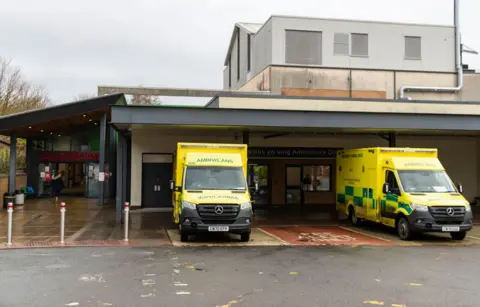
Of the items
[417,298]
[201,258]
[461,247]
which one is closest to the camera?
[417,298]

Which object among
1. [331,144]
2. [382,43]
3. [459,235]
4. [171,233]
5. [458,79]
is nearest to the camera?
[459,235]

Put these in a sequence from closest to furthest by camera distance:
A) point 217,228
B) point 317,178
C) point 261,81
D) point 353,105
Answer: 1. point 217,228
2. point 353,105
3. point 317,178
4. point 261,81

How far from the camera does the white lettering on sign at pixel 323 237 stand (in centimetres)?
1344

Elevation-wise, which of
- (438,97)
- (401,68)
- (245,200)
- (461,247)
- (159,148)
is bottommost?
(461,247)

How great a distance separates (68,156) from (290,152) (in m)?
14.5

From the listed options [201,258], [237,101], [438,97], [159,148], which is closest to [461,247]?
[201,258]

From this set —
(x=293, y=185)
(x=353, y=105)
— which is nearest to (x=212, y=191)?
(x=353, y=105)

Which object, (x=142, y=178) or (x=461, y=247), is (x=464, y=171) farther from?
(x=142, y=178)

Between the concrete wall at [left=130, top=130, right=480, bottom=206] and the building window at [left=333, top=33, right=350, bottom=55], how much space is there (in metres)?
8.48

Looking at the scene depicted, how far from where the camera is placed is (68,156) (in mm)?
29438

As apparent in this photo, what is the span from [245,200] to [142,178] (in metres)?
10.7

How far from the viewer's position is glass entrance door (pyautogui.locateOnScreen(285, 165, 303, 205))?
81.1ft

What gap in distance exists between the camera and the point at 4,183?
2348 centimetres

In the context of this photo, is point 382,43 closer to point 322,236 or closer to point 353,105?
point 353,105
